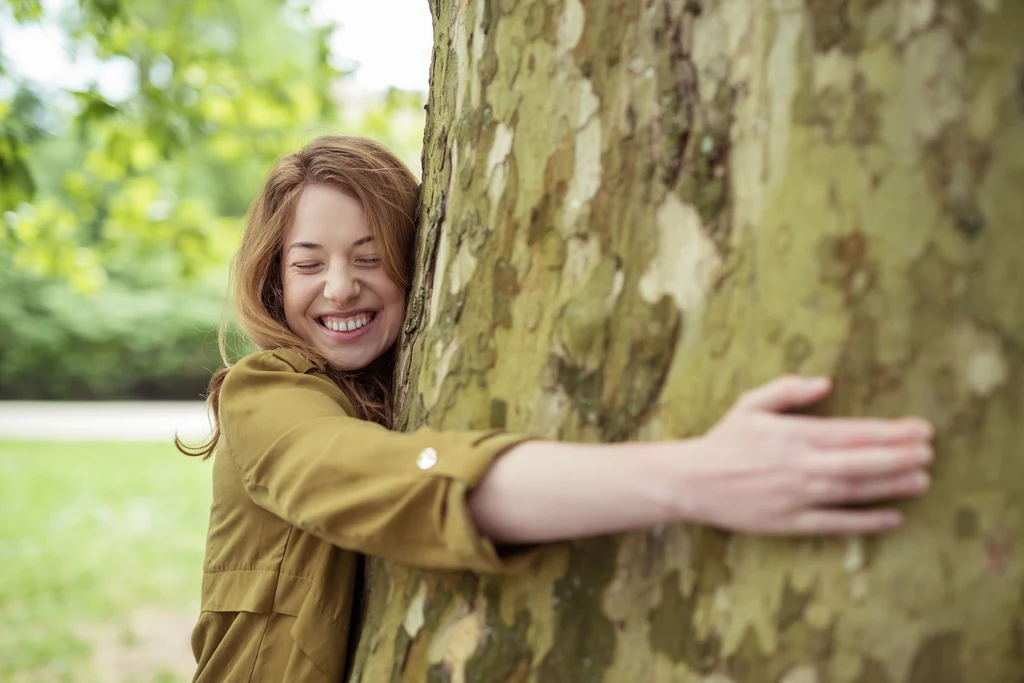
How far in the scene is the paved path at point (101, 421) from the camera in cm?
1402

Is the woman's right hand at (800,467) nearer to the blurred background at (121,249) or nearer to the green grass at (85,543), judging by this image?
the blurred background at (121,249)

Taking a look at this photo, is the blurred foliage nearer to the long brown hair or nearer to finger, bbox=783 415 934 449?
the long brown hair

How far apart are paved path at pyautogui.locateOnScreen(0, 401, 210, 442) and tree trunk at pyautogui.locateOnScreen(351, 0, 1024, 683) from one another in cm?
1184

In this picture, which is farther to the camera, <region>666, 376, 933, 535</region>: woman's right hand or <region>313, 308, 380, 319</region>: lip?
<region>313, 308, 380, 319</region>: lip

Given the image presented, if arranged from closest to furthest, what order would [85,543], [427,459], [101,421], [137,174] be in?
[427,459], [85,543], [101,421], [137,174]

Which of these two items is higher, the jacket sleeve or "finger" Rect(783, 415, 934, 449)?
"finger" Rect(783, 415, 934, 449)

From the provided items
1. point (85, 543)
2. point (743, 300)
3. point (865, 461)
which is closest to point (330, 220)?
point (743, 300)

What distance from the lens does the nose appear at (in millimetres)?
2080

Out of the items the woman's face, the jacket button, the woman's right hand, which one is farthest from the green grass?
the woman's right hand

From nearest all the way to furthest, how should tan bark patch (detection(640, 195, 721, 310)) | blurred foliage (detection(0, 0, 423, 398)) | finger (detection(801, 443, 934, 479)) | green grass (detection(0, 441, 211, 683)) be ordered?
1. finger (detection(801, 443, 934, 479))
2. tan bark patch (detection(640, 195, 721, 310))
3. blurred foliage (detection(0, 0, 423, 398))
4. green grass (detection(0, 441, 211, 683))

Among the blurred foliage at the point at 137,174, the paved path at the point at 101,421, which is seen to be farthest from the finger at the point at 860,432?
the paved path at the point at 101,421

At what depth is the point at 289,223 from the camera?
7.30 ft

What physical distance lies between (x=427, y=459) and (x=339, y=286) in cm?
77

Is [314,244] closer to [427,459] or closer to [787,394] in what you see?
[427,459]
